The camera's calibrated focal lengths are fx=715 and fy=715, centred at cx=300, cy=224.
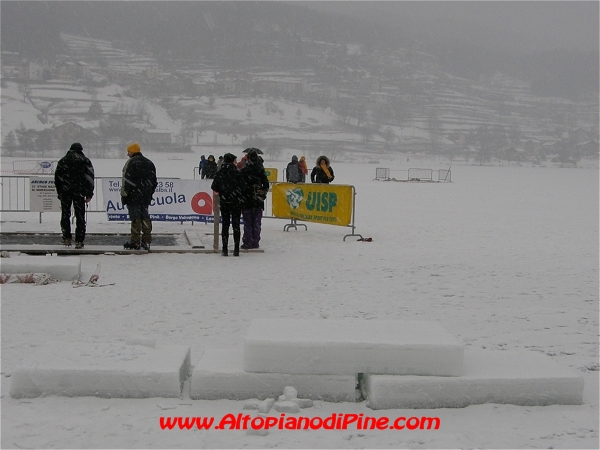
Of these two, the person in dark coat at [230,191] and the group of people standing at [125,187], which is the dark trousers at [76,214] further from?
the person in dark coat at [230,191]

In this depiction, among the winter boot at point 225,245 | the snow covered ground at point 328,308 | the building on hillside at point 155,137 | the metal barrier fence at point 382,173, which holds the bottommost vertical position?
the snow covered ground at point 328,308

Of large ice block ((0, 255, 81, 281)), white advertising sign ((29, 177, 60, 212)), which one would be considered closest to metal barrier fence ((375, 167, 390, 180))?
white advertising sign ((29, 177, 60, 212))

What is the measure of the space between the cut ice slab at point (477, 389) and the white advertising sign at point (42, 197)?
11.8m

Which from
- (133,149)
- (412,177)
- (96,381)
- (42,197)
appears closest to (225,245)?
(133,149)

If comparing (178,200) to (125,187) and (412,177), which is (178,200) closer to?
(125,187)

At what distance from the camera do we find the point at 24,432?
4.05 meters

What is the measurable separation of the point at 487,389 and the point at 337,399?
0.97 m

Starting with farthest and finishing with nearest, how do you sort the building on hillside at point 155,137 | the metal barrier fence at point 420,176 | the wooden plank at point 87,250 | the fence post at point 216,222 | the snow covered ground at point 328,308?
the building on hillside at point 155,137 → the metal barrier fence at point 420,176 → the fence post at point 216,222 → the wooden plank at point 87,250 → the snow covered ground at point 328,308

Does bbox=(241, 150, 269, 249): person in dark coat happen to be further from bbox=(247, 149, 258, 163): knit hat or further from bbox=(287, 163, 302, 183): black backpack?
bbox=(287, 163, 302, 183): black backpack

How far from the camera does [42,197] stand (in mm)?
14961

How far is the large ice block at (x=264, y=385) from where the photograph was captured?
15.1ft

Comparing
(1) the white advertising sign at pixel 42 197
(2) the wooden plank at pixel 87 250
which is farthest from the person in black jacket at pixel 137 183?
(1) the white advertising sign at pixel 42 197

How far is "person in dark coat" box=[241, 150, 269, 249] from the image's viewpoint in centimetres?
1209

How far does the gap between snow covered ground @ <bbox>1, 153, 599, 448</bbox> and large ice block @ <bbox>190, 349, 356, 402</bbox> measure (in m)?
0.09
